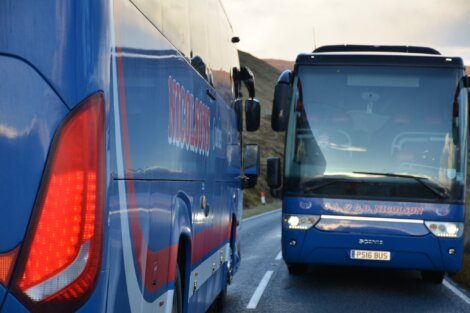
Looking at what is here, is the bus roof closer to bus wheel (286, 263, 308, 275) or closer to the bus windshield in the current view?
the bus windshield

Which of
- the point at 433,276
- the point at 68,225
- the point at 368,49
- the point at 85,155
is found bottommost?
the point at 433,276

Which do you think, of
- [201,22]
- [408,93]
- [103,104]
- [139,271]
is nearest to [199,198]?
[201,22]

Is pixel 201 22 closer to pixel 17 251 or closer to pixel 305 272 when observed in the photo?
pixel 17 251

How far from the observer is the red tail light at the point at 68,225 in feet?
9.59

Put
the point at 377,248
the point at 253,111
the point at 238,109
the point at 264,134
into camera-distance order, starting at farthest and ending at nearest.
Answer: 1. the point at 264,134
2. the point at 377,248
3. the point at 253,111
4. the point at 238,109

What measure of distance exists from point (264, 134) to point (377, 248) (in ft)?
272

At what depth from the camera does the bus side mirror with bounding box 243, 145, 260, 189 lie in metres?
11.2

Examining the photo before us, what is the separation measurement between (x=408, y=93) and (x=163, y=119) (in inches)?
302

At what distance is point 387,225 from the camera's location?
11.3 m

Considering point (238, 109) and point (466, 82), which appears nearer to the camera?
point (238, 109)

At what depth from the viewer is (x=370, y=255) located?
1133cm

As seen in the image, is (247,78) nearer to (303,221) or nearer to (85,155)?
(303,221)

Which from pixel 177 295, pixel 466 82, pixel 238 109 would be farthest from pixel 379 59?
pixel 177 295

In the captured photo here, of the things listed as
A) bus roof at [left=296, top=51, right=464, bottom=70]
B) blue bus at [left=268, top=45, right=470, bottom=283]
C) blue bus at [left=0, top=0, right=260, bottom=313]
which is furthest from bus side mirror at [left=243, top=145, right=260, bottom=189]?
blue bus at [left=0, top=0, right=260, bottom=313]
